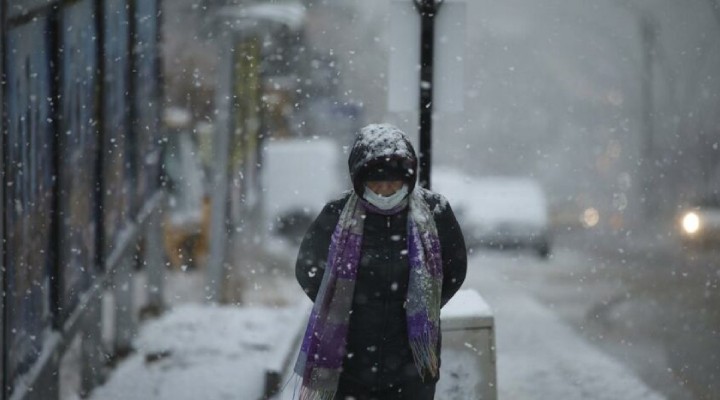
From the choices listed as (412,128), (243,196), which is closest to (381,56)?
(412,128)

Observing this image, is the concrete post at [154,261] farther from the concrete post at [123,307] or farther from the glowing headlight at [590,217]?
the glowing headlight at [590,217]

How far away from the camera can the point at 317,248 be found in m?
3.92

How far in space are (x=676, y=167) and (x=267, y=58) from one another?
16.1 m

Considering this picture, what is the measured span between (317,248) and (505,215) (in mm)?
19865

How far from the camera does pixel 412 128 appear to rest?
132ft

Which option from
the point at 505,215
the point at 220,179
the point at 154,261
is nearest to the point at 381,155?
the point at 154,261

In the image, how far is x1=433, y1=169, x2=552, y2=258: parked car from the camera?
22.8 meters

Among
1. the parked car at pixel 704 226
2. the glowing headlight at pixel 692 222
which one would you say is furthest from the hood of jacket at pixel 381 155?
the glowing headlight at pixel 692 222

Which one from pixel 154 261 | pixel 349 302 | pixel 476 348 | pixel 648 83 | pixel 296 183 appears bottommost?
pixel 476 348

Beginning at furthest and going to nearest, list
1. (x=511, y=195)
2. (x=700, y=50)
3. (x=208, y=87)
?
(x=208, y=87) < (x=700, y=50) < (x=511, y=195)

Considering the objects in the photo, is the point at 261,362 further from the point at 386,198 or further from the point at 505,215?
the point at 505,215

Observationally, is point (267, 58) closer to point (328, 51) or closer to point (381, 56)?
point (328, 51)

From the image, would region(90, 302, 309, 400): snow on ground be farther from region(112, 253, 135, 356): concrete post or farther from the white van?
the white van

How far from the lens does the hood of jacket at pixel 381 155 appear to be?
3658 millimetres
